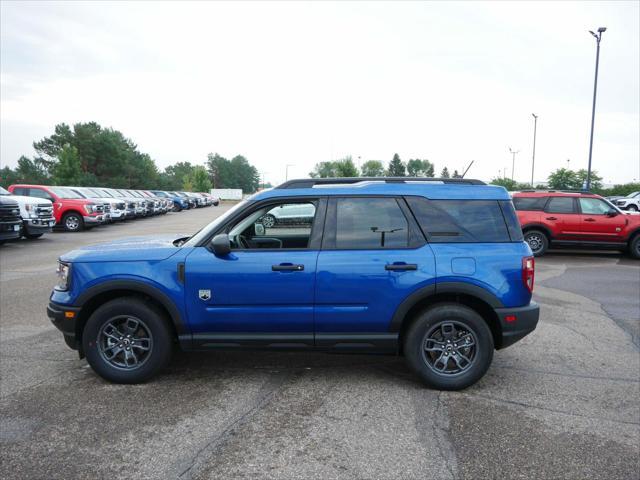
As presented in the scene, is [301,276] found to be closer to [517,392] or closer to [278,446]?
[278,446]

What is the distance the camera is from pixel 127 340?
4246 mm

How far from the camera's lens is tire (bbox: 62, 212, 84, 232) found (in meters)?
19.5

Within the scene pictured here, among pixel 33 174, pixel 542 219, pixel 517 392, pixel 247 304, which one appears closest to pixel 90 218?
pixel 542 219

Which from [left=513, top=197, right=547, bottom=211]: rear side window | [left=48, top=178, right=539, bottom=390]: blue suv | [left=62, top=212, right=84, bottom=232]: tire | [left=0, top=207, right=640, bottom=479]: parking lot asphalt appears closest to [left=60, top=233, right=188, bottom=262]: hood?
[left=48, top=178, right=539, bottom=390]: blue suv

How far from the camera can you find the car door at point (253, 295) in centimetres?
407

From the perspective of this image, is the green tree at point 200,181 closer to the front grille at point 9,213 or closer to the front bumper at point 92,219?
the front bumper at point 92,219

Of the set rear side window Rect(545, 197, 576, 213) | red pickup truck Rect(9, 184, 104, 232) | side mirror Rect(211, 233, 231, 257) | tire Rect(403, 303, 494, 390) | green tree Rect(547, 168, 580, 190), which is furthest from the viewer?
green tree Rect(547, 168, 580, 190)

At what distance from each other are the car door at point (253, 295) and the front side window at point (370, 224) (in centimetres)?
24

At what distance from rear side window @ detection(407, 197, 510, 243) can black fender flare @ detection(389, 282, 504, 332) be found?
39cm

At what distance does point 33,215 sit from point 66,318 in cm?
1300

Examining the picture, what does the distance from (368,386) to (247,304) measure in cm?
129

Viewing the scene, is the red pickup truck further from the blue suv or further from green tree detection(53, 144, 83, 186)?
green tree detection(53, 144, 83, 186)

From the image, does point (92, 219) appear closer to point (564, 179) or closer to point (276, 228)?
point (276, 228)

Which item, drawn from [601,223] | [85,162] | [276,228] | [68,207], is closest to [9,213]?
[68,207]
